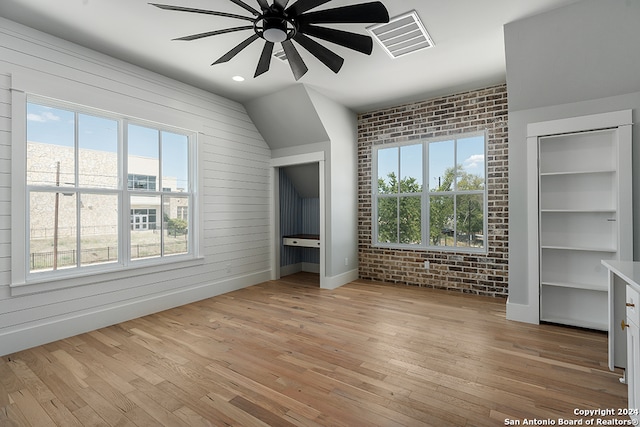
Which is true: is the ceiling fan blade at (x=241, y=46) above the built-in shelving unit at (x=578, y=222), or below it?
above

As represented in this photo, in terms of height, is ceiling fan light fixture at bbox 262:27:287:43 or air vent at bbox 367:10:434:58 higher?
air vent at bbox 367:10:434:58

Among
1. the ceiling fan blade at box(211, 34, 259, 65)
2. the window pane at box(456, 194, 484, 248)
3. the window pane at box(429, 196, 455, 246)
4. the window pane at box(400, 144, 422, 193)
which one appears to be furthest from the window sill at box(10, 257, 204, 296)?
the window pane at box(456, 194, 484, 248)

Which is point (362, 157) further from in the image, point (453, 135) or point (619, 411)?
point (619, 411)

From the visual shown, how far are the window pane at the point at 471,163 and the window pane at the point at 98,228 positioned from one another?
4.78 metres

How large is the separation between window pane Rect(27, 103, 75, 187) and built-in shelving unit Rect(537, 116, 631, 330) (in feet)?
16.7

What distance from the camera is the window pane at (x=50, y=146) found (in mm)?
2980

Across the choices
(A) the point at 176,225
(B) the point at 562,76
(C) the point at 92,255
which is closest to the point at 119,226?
(C) the point at 92,255

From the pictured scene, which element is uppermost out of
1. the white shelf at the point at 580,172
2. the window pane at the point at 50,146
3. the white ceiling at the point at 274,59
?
the white ceiling at the point at 274,59

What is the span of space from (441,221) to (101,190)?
469 cm

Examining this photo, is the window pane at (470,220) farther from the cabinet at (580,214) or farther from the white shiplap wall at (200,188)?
the white shiplap wall at (200,188)

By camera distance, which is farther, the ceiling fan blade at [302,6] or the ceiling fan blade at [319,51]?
the ceiling fan blade at [319,51]

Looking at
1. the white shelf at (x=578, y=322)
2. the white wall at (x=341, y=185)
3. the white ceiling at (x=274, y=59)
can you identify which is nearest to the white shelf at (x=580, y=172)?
the white ceiling at (x=274, y=59)

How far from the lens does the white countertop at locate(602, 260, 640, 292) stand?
1656 millimetres

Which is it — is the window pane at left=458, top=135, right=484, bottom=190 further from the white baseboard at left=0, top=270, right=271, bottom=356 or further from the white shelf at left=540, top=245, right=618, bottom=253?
the white baseboard at left=0, top=270, right=271, bottom=356
